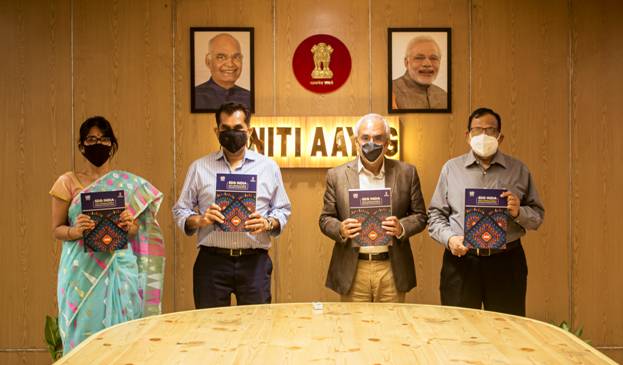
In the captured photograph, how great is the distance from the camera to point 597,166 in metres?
4.93

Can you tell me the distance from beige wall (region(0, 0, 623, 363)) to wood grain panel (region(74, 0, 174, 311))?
1 cm

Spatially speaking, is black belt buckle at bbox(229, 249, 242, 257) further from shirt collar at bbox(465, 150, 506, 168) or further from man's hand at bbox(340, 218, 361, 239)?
shirt collar at bbox(465, 150, 506, 168)

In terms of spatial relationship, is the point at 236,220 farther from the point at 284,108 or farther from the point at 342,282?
the point at 284,108

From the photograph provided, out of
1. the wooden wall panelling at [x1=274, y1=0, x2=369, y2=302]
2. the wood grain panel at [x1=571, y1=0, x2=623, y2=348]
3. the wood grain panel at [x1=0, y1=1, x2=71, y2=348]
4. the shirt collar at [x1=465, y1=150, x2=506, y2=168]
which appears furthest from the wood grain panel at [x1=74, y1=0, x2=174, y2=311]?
the wood grain panel at [x1=571, y1=0, x2=623, y2=348]

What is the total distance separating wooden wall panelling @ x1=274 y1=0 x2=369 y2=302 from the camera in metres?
4.93

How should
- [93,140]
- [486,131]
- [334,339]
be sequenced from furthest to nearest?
[486,131], [93,140], [334,339]

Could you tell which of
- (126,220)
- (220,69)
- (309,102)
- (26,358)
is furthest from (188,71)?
(26,358)

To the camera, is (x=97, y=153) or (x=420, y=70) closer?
(x=97, y=153)

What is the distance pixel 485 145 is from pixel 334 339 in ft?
5.88

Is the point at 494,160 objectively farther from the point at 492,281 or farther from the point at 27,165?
the point at 27,165

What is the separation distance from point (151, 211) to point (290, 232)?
1.38 meters

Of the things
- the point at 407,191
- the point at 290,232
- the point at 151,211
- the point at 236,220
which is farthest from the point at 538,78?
the point at 151,211

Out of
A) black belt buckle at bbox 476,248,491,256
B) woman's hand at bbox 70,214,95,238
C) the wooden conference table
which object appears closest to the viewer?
the wooden conference table

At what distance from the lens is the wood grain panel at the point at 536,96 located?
4.93 meters
